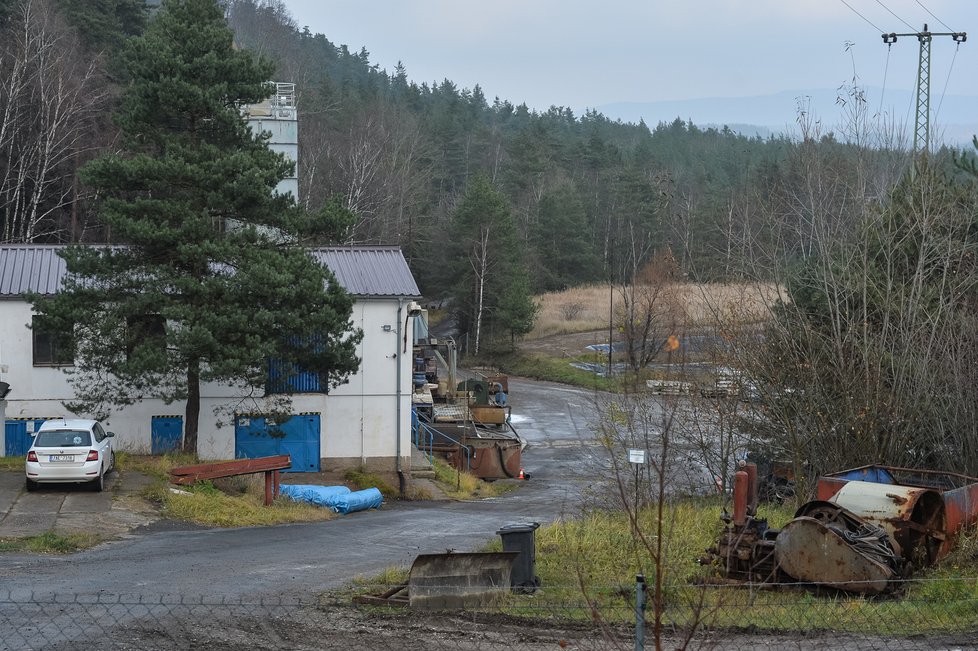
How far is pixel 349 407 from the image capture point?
30.2 metres

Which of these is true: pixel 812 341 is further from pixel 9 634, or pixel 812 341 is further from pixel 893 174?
pixel 9 634

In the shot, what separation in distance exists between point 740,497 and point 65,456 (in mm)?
15376

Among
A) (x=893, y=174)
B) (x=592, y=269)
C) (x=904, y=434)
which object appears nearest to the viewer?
(x=904, y=434)

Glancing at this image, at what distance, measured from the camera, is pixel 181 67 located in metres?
25.1

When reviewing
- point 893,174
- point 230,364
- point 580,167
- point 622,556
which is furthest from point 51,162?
point 580,167

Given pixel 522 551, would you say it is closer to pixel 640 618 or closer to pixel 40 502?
pixel 640 618

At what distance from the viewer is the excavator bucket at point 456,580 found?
10961 millimetres

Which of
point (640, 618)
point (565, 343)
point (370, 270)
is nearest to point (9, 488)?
point (370, 270)

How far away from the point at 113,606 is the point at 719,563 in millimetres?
6997

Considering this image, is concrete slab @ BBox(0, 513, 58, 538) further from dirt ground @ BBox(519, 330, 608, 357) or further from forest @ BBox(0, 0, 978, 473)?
dirt ground @ BBox(519, 330, 608, 357)

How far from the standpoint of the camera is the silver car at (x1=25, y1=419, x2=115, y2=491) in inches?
853

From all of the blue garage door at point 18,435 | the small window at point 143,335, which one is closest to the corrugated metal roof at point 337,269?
the small window at point 143,335

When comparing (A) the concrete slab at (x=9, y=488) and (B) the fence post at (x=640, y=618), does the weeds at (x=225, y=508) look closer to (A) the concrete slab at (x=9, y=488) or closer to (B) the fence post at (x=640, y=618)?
(A) the concrete slab at (x=9, y=488)

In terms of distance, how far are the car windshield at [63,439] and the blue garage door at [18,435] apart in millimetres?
6403
